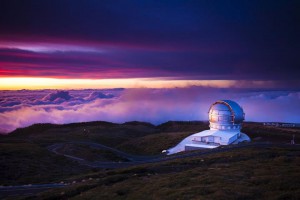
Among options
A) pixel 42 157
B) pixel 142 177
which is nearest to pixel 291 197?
pixel 142 177

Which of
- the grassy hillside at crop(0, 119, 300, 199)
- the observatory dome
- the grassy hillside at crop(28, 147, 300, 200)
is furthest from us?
the observatory dome

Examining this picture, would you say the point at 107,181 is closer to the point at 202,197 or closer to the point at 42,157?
the point at 202,197

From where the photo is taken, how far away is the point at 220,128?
70375mm

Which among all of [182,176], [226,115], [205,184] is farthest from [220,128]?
[205,184]

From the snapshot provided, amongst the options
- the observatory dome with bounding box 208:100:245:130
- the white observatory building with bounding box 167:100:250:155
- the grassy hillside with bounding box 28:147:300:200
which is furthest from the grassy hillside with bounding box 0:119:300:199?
the observatory dome with bounding box 208:100:245:130

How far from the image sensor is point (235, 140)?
66.4 meters

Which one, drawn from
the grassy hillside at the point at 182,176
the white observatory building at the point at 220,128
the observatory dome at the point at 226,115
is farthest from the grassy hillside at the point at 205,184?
the observatory dome at the point at 226,115

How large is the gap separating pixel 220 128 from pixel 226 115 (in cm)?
347

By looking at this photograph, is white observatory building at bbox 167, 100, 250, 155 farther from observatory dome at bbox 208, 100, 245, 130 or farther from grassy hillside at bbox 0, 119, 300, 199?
grassy hillside at bbox 0, 119, 300, 199

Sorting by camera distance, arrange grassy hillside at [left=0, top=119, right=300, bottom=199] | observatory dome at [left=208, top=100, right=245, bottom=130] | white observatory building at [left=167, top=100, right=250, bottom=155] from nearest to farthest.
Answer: grassy hillside at [left=0, top=119, right=300, bottom=199] → white observatory building at [left=167, top=100, right=250, bottom=155] → observatory dome at [left=208, top=100, right=245, bottom=130]

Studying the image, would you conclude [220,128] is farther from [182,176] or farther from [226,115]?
[182,176]

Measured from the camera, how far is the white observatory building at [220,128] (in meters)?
65.9

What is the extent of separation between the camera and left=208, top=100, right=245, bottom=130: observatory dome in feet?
226

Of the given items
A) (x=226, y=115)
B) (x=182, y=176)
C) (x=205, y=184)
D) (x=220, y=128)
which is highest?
(x=226, y=115)
